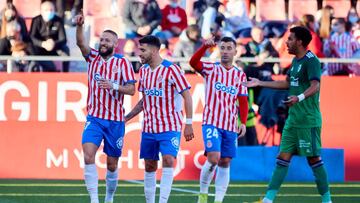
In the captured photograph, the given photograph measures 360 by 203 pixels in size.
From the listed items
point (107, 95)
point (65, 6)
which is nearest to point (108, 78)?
point (107, 95)

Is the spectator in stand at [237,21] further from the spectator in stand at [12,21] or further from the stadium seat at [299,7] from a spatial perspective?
the spectator in stand at [12,21]

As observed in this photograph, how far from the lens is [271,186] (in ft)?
39.9

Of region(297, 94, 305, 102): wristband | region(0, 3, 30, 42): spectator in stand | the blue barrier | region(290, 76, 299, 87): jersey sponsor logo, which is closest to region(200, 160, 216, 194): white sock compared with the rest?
region(290, 76, 299, 87): jersey sponsor logo

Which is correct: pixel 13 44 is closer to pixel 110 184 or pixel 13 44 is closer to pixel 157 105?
pixel 110 184

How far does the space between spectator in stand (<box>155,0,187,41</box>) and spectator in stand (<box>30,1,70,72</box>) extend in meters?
1.76

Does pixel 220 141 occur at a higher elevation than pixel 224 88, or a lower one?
lower

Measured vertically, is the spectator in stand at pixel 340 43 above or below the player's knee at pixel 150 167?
above

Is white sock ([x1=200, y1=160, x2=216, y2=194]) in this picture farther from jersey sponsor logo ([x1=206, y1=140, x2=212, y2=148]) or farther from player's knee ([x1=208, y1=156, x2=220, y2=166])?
jersey sponsor logo ([x1=206, y1=140, x2=212, y2=148])

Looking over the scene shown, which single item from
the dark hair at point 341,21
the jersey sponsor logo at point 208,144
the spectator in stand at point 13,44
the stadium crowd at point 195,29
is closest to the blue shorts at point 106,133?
the jersey sponsor logo at point 208,144

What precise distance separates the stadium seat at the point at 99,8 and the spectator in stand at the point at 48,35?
2.14 feet

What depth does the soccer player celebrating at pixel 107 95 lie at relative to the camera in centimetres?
1205

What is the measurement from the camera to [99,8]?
19.3m

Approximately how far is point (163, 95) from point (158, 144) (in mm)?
557

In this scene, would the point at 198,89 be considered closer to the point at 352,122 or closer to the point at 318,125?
the point at 352,122
